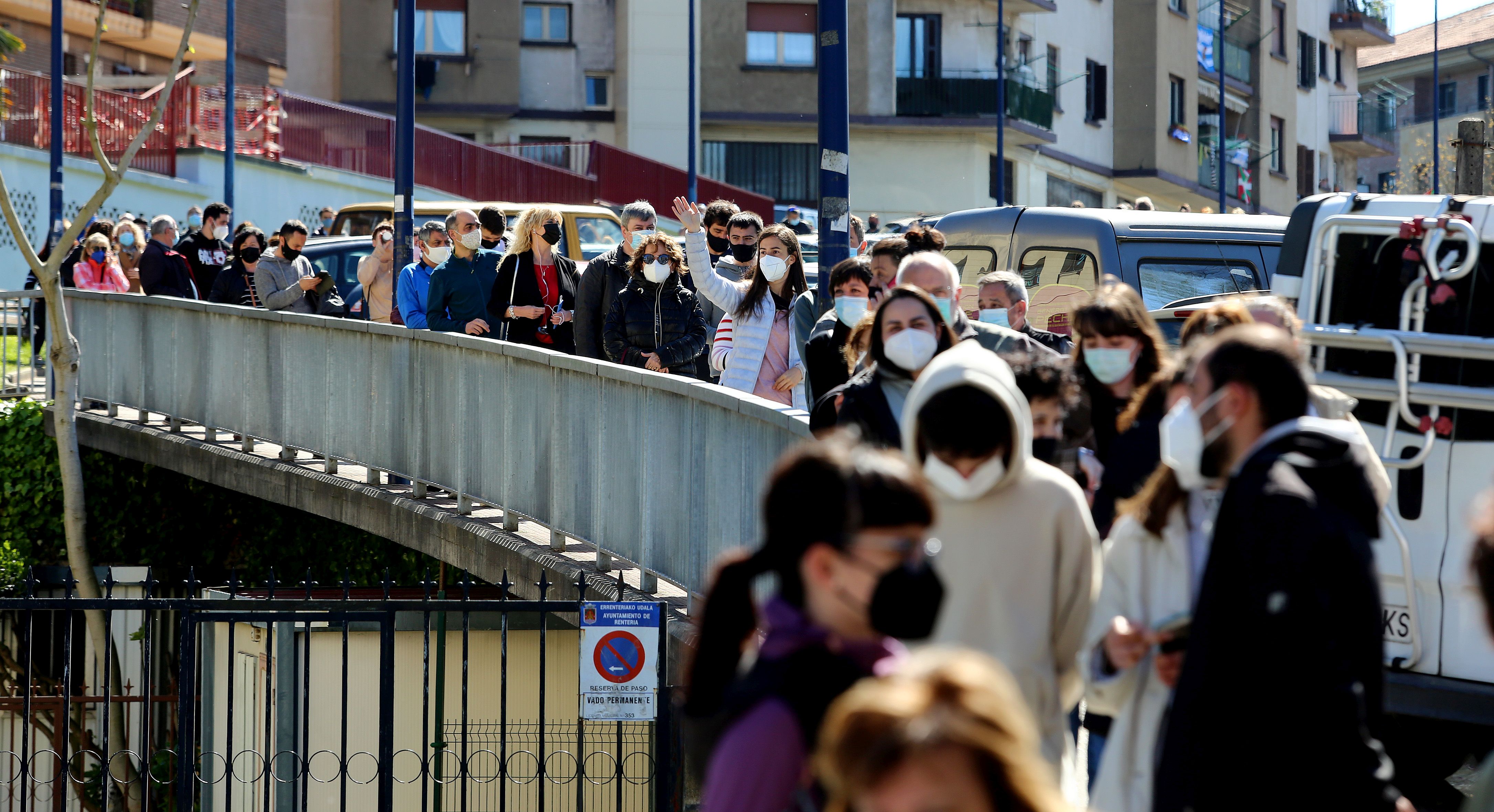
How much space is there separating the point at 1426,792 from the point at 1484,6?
7099 centimetres

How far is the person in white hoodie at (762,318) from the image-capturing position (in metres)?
9.09

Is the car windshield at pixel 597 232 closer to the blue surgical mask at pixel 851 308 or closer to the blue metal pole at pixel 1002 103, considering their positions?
the blue surgical mask at pixel 851 308

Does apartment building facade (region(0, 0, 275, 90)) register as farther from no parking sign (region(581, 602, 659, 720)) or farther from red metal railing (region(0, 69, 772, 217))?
no parking sign (region(581, 602, 659, 720))

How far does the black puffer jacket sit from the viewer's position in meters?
10.1

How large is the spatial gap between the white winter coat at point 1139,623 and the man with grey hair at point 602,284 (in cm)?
656

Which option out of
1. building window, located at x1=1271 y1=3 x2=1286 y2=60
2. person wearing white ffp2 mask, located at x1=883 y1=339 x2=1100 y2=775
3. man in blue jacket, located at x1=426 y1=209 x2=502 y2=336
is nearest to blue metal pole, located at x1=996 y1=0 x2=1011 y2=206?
building window, located at x1=1271 y1=3 x2=1286 y2=60

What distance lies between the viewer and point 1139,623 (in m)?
3.88

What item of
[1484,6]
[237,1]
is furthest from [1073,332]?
[1484,6]

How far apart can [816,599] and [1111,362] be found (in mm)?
2708

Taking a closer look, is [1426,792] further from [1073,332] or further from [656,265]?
[656,265]

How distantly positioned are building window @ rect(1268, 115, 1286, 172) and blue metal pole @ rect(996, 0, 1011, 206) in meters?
13.4

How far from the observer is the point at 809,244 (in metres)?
17.3

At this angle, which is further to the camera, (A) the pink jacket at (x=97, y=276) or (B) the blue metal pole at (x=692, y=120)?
(B) the blue metal pole at (x=692, y=120)

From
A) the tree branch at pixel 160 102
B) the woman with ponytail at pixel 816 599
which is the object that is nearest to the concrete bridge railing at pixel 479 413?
the tree branch at pixel 160 102
